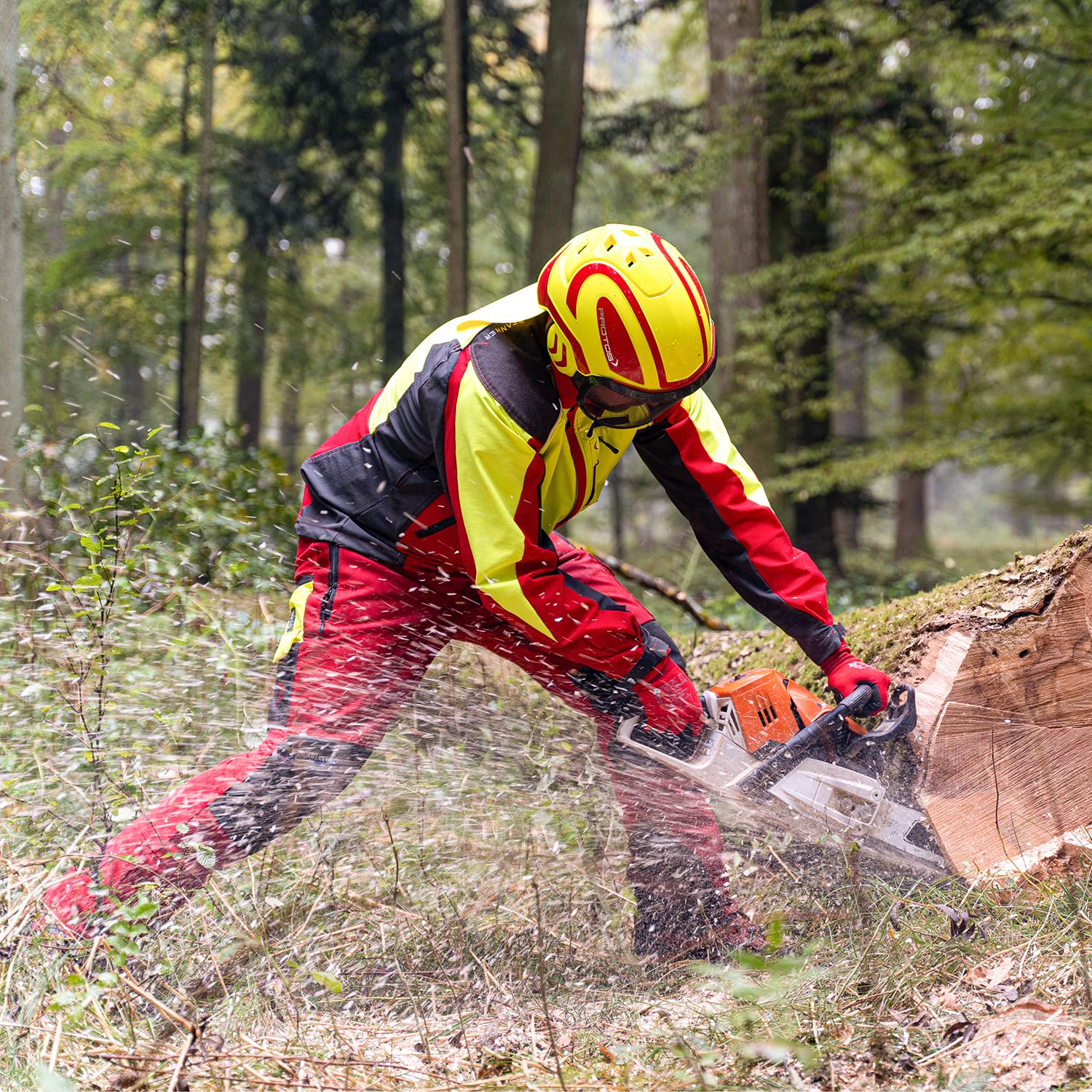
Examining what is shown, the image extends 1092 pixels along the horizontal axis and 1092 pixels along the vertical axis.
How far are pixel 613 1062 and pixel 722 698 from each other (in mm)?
1111

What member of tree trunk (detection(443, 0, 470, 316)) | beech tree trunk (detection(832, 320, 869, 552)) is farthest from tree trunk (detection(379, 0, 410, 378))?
beech tree trunk (detection(832, 320, 869, 552))

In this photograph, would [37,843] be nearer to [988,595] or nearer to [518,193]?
[988,595]

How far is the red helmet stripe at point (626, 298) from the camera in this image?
256cm

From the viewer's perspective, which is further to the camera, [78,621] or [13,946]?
[78,621]

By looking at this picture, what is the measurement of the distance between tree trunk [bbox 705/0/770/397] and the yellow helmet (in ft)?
22.2

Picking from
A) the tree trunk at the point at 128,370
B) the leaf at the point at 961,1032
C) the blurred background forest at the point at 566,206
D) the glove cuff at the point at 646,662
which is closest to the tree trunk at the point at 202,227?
the blurred background forest at the point at 566,206

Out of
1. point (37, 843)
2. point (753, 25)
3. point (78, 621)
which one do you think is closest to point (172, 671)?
point (78, 621)

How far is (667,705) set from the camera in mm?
2828

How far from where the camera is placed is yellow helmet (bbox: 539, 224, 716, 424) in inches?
101

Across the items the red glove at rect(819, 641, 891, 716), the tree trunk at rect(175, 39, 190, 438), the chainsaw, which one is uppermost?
the tree trunk at rect(175, 39, 190, 438)

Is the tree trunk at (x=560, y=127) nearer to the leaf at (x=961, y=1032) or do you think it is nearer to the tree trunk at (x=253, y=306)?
the tree trunk at (x=253, y=306)

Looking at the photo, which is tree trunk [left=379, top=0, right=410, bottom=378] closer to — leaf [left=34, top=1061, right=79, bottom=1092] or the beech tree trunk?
the beech tree trunk

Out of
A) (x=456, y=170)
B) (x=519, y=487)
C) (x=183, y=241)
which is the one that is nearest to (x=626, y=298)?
(x=519, y=487)

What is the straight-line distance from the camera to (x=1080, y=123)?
861 centimetres
